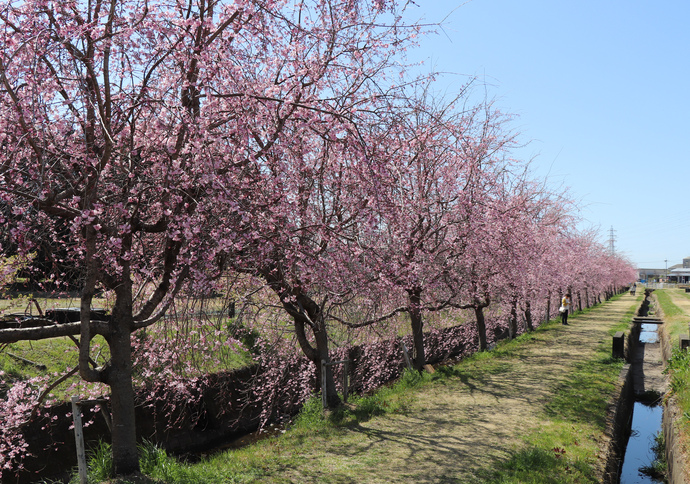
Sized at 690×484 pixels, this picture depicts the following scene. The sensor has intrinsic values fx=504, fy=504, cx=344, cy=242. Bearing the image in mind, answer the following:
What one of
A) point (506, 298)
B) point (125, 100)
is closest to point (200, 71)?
point (125, 100)

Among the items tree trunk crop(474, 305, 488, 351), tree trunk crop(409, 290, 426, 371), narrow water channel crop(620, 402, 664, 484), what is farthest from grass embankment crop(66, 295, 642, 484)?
tree trunk crop(474, 305, 488, 351)

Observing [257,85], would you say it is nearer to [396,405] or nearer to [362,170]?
[362,170]

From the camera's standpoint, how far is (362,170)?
7.15m

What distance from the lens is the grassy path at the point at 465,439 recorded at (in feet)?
24.0

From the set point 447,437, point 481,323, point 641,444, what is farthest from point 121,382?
point 481,323

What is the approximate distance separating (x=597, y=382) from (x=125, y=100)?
1273cm

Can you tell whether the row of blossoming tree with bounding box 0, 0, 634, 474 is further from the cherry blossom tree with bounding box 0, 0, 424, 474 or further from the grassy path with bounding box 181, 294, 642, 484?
the grassy path with bounding box 181, 294, 642, 484

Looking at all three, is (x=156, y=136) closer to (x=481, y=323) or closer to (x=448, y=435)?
(x=448, y=435)

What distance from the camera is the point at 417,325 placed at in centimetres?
1392

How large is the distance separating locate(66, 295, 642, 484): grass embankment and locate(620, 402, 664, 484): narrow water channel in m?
1.35

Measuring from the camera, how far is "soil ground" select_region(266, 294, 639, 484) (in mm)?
7367

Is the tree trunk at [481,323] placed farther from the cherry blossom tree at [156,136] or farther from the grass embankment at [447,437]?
the cherry blossom tree at [156,136]

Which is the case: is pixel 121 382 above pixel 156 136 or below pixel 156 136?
below

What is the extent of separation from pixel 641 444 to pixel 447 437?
6.51 metres
